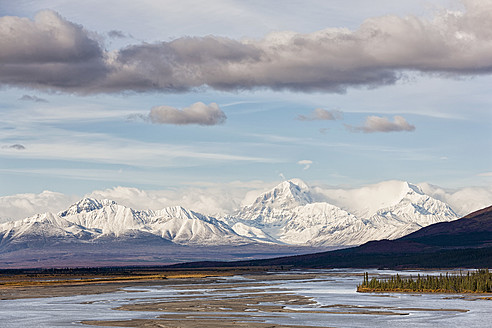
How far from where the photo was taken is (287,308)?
460ft

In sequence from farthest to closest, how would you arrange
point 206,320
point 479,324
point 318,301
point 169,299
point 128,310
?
point 169,299 < point 318,301 < point 128,310 < point 206,320 < point 479,324

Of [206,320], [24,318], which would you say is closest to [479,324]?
[206,320]

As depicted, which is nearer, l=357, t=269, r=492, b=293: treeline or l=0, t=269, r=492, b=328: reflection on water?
l=0, t=269, r=492, b=328: reflection on water

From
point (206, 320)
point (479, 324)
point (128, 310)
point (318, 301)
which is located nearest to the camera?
point (479, 324)

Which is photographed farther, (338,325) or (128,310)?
(128,310)

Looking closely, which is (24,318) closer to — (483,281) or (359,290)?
(359,290)

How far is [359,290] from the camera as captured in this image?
190 metres

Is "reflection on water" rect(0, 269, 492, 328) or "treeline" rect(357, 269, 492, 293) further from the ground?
"treeline" rect(357, 269, 492, 293)

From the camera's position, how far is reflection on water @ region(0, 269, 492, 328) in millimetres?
116125

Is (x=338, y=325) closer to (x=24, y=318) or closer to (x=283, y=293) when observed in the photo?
(x=24, y=318)

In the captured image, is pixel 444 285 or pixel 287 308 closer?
pixel 287 308

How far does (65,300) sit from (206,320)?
198 ft

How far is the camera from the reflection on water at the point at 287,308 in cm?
11612

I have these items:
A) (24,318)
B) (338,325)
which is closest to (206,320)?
(338,325)
